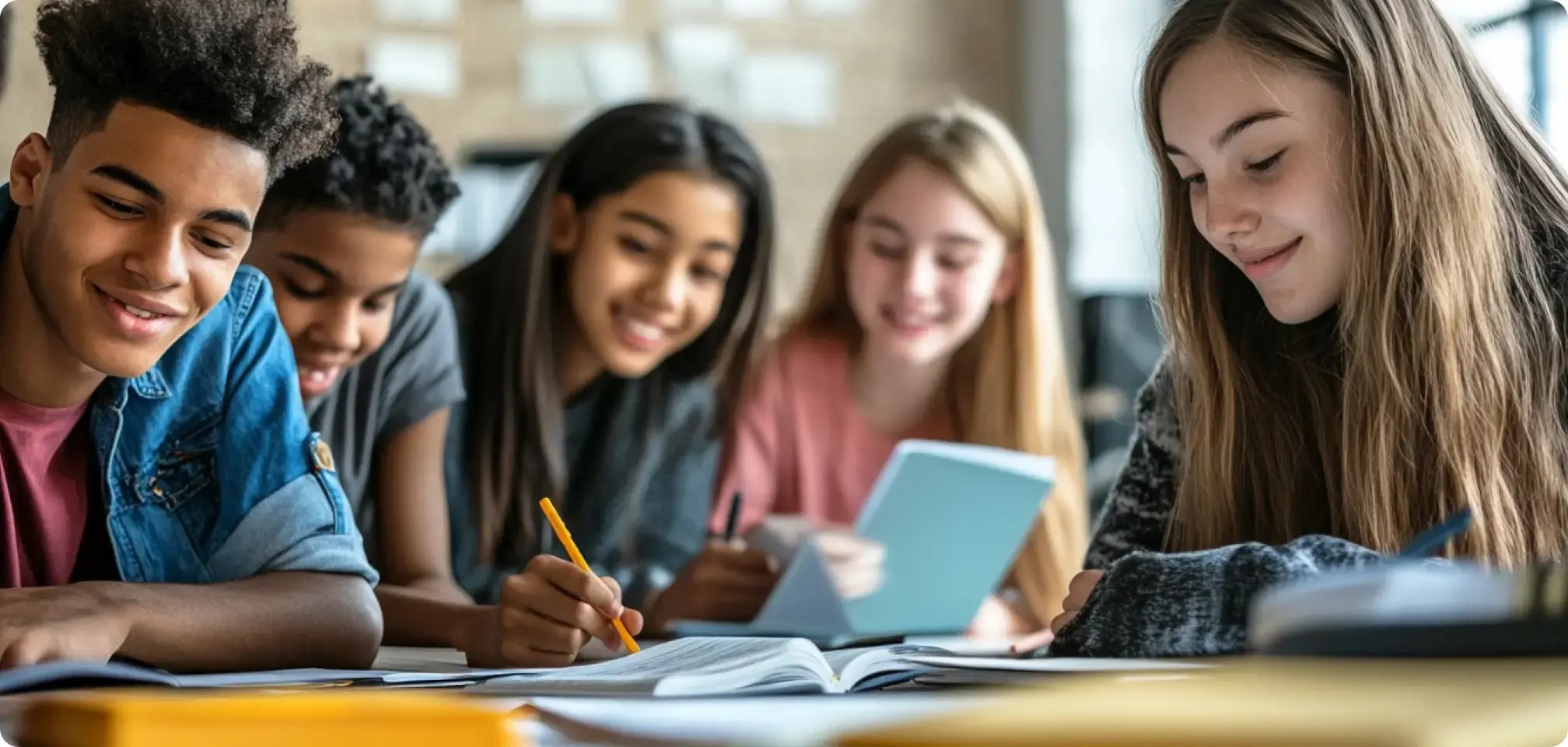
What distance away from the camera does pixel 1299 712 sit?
51cm

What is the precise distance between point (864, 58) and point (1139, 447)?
7.34 ft

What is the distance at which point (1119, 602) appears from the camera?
1.04 metres

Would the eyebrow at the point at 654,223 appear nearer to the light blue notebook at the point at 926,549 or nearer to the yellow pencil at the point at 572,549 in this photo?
the light blue notebook at the point at 926,549

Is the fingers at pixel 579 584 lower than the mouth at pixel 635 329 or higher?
lower

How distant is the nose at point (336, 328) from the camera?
Result: 146 centimetres

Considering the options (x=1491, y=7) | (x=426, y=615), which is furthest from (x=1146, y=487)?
(x=1491, y=7)

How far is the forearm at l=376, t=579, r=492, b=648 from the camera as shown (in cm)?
131

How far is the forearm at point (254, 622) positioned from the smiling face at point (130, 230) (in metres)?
0.16

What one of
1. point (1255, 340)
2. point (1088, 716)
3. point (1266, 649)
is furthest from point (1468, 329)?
point (1088, 716)

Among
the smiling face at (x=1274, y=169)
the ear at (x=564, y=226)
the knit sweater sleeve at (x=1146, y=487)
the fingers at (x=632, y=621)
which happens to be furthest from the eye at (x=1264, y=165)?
the ear at (x=564, y=226)

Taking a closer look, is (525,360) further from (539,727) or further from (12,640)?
(539,727)

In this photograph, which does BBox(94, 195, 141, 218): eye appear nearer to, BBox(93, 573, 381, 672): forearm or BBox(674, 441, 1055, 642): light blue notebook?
BBox(93, 573, 381, 672): forearm

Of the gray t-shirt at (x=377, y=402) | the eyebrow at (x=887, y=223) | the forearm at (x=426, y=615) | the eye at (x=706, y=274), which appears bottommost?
the forearm at (x=426, y=615)

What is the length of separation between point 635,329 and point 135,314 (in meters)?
0.94
